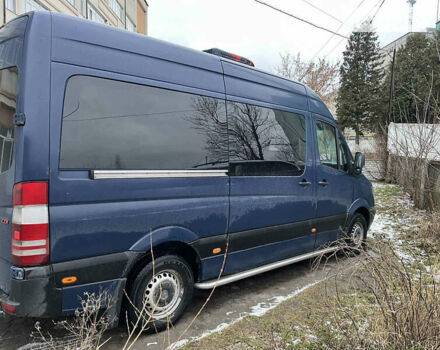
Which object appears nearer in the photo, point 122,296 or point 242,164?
point 122,296

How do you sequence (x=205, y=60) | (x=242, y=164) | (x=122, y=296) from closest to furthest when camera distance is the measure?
1. (x=122, y=296)
2. (x=205, y=60)
3. (x=242, y=164)

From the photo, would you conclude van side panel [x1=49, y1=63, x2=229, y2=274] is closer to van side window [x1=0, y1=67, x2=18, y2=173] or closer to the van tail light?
the van tail light

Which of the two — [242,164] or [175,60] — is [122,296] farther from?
[175,60]

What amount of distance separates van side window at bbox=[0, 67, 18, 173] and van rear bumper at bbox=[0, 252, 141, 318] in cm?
83

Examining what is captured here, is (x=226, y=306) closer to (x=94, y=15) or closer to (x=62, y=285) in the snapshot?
(x=62, y=285)

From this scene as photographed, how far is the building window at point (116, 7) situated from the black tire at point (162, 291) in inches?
1187

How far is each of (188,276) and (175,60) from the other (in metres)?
2.05

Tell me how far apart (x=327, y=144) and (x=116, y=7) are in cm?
3060

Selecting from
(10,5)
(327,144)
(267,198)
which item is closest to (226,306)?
(267,198)

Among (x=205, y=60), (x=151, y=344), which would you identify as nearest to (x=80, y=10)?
(x=205, y=60)

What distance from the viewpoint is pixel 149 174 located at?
282cm

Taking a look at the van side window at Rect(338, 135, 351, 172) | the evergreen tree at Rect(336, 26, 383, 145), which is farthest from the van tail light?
the evergreen tree at Rect(336, 26, 383, 145)

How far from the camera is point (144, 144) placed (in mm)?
2828

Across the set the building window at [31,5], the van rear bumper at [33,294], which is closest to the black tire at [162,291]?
the van rear bumper at [33,294]
